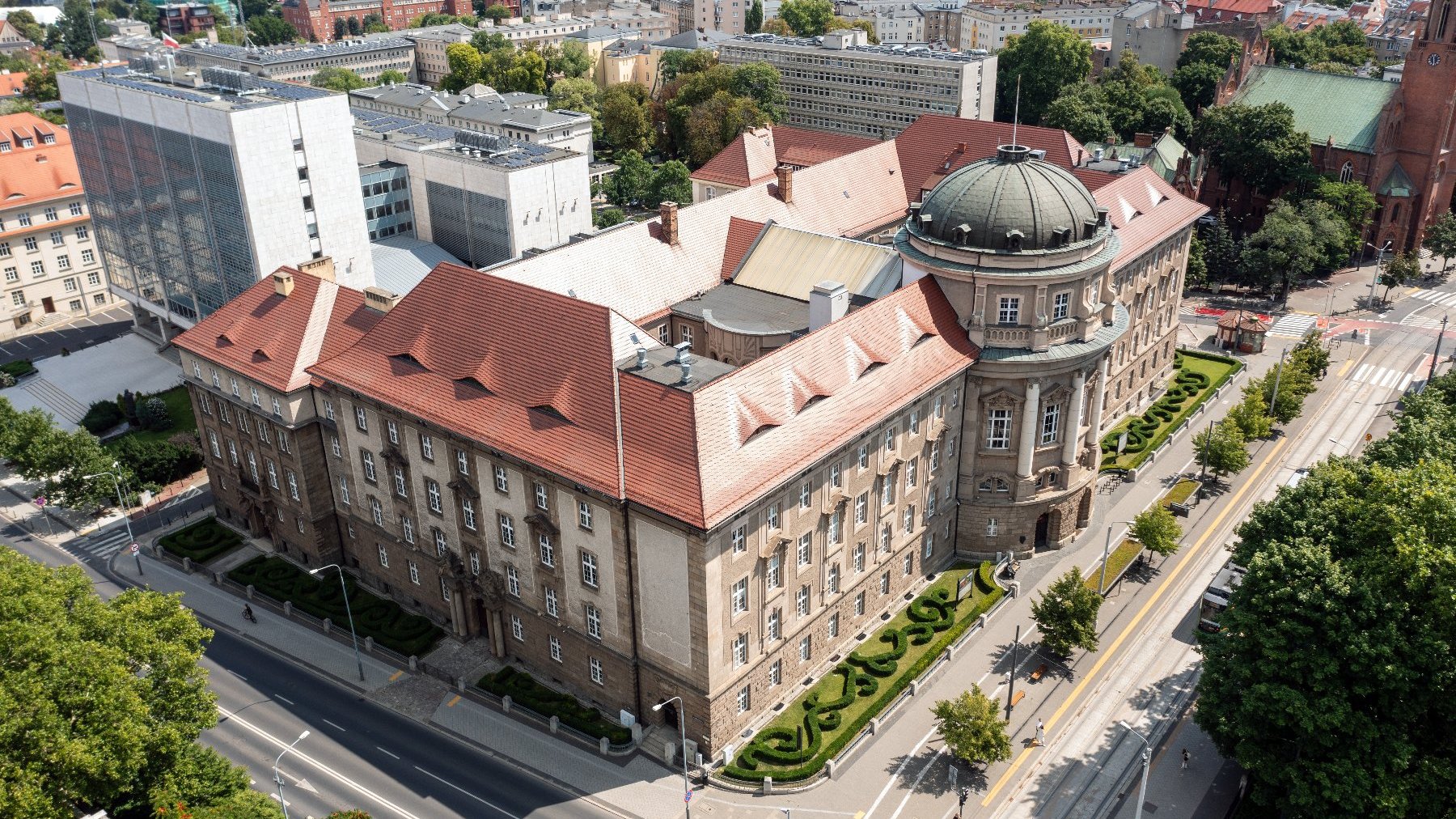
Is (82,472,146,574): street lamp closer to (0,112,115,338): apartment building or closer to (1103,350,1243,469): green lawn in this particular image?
(0,112,115,338): apartment building

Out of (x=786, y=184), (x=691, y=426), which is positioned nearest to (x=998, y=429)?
(x=691, y=426)

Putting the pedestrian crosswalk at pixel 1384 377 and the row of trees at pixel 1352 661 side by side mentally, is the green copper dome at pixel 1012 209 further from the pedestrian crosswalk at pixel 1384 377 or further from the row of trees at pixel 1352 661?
the pedestrian crosswalk at pixel 1384 377

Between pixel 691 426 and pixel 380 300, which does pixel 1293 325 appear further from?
pixel 380 300

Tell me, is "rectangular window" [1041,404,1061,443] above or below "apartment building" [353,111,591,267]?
below

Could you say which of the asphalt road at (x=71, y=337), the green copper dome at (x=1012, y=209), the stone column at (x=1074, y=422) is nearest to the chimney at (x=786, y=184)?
the green copper dome at (x=1012, y=209)

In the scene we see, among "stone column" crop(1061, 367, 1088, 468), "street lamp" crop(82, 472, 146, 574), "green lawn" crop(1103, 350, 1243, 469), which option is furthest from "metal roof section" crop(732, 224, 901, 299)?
"street lamp" crop(82, 472, 146, 574)

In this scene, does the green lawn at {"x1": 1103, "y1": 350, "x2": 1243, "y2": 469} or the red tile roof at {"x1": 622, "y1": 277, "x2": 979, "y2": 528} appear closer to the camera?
the red tile roof at {"x1": 622, "y1": 277, "x2": 979, "y2": 528}

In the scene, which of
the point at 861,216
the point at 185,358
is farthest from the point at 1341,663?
the point at 185,358

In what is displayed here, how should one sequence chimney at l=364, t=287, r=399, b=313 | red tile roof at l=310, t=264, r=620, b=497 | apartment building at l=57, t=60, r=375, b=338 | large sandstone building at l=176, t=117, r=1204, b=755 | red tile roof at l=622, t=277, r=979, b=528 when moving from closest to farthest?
red tile roof at l=622, t=277, r=979, b=528 < large sandstone building at l=176, t=117, r=1204, b=755 < red tile roof at l=310, t=264, r=620, b=497 < chimney at l=364, t=287, r=399, b=313 < apartment building at l=57, t=60, r=375, b=338
